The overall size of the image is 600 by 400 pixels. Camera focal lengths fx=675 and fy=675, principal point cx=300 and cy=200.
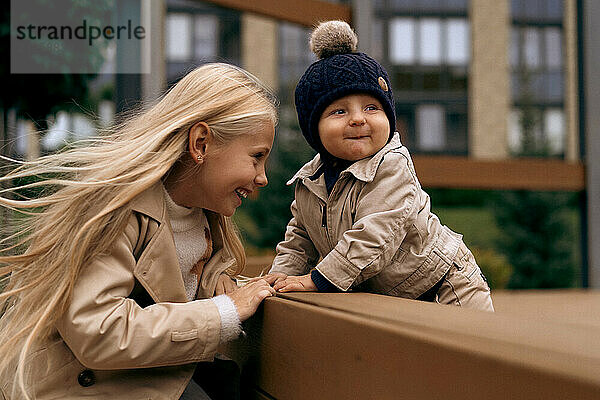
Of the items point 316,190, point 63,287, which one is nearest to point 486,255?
point 316,190

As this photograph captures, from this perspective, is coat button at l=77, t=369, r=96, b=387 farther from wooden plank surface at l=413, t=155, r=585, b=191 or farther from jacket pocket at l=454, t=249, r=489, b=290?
wooden plank surface at l=413, t=155, r=585, b=191

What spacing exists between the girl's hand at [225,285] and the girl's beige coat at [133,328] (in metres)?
0.18

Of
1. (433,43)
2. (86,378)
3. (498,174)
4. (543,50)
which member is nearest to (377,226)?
(86,378)

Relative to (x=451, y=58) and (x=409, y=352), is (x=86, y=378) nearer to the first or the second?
(x=409, y=352)

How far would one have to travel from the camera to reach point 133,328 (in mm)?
1274

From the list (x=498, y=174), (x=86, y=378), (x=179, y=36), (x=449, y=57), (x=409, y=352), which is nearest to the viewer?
(x=409, y=352)

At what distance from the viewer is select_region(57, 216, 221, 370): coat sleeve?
1.26 metres

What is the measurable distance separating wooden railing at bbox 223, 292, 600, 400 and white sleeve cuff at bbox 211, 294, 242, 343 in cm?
6

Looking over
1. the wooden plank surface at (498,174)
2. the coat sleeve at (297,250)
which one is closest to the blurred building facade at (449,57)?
the wooden plank surface at (498,174)

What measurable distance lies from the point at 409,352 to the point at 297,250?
1.00m

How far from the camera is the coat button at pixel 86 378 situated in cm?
137

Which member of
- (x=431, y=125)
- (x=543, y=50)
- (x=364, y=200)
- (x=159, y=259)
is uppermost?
(x=543, y=50)

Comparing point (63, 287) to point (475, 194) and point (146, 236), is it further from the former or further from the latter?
point (475, 194)

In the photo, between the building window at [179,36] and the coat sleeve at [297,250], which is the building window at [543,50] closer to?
the building window at [179,36]
